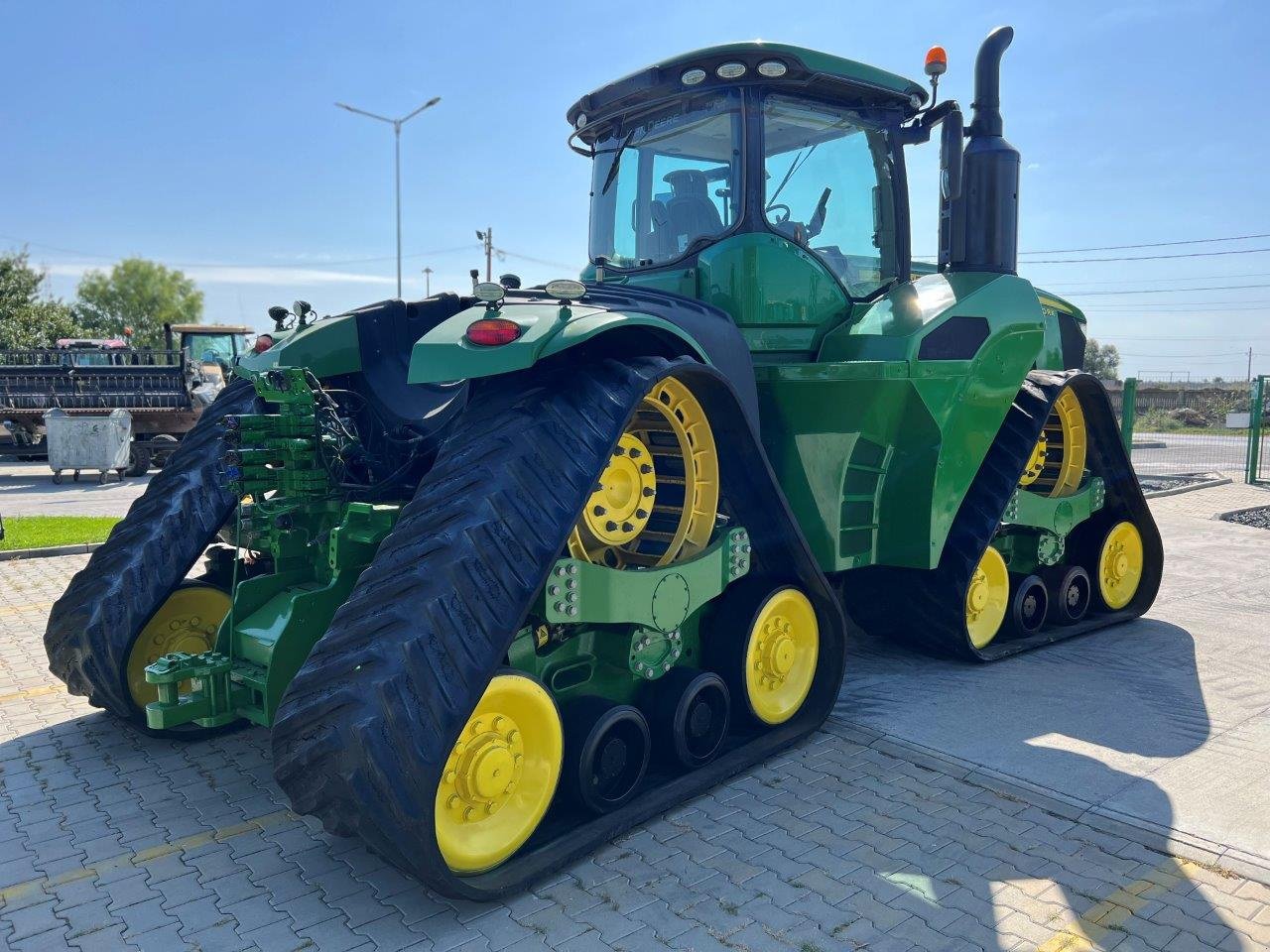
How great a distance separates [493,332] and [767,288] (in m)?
2.05

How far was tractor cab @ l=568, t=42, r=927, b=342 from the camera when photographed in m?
4.93

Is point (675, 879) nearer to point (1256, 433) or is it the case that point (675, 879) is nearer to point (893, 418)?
point (893, 418)

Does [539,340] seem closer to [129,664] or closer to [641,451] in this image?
[641,451]

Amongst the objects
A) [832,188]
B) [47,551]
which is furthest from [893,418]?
[47,551]

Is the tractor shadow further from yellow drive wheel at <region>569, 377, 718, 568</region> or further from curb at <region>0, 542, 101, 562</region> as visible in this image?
curb at <region>0, 542, 101, 562</region>

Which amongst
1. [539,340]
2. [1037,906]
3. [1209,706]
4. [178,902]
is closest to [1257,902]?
[1037,906]

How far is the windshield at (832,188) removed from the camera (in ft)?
16.8

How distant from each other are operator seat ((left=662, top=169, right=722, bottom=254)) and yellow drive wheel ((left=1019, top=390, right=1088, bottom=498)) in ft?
10.6

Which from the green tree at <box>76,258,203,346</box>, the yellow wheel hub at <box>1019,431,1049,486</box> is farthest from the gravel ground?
the green tree at <box>76,258,203,346</box>

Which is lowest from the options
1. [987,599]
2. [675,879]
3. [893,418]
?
[675,879]

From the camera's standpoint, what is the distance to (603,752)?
3.74 metres

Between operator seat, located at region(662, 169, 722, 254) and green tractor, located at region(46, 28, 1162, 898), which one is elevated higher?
operator seat, located at region(662, 169, 722, 254)

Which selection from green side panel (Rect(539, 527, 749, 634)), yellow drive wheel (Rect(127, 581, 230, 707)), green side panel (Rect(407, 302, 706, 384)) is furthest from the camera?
yellow drive wheel (Rect(127, 581, 230, 707))

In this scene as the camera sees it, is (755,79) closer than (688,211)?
Yes
